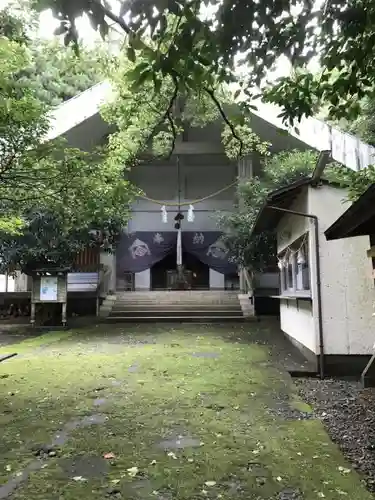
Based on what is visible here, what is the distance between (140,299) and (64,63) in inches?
498

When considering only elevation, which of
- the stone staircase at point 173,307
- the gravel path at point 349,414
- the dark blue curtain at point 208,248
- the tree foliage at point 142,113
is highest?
the tree foliage at point 142,113

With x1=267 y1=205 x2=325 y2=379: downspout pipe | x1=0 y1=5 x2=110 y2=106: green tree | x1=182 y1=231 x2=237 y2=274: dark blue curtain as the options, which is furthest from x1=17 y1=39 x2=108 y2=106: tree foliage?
x1=182 y1=231 x2=237 y2=274: dark blue curtain

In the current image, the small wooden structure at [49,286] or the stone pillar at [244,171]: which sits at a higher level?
the stone pillar at [244,171]

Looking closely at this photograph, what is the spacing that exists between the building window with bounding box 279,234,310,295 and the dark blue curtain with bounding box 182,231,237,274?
295 inches

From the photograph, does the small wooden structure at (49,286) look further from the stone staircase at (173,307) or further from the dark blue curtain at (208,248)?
the dark blue curtain at (208,248)

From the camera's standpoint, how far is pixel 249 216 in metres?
13.9

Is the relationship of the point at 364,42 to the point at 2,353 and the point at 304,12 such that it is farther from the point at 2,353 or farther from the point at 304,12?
the point at 2,353

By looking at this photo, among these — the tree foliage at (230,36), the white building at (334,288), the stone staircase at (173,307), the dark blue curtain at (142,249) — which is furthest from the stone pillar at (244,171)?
the tree foliage at (230,36)

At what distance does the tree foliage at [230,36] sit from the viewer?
8.20ft

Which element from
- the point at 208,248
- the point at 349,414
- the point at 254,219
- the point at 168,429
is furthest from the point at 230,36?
the point at 208,248

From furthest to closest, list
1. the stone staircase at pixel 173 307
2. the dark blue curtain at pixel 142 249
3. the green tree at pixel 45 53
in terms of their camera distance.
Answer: the dark blue curtain at pixel 142 249, the stone staircase at pixel 173 307, the green tree at pixel 45 53

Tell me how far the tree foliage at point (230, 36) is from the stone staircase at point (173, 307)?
467 inches

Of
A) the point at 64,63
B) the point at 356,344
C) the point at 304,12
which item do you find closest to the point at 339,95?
the point at 304,12

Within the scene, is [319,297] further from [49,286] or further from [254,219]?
[49,286]
